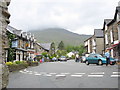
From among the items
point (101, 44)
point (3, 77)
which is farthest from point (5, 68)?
point (101, 44)

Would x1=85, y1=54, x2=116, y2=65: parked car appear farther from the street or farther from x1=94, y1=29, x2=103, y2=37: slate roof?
x1=94, y1=29, x2=103, y2=37: slate roof

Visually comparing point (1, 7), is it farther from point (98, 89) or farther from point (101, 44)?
point (101, 44)

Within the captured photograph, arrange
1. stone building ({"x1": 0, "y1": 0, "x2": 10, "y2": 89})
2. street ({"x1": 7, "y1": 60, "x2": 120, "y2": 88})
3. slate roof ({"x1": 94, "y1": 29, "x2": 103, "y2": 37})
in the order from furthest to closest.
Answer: slate roof ({"x1": 94, "y1": 29, "x2": 103, "y2": 37}) → street ({"x1": 7, "y1": 60, "x2": 120, "y2": 88}) → stone building ({"x1": 0, "y1": 0, "x2": 10, "y2": 89})

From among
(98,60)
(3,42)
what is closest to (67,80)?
(3,42)

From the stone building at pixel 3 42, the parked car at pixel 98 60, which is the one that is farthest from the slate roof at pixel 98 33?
the stone building at pixel 3 42

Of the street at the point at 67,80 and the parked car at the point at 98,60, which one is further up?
the parked car at the point at 98,60

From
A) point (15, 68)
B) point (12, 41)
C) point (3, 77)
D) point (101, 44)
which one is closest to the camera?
point (3, 77)

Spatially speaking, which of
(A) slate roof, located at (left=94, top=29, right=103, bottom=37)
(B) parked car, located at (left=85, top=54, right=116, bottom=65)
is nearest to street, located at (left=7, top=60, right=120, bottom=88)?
(B) parked car, located at (left=85, top=54, right=116, bottom=65)

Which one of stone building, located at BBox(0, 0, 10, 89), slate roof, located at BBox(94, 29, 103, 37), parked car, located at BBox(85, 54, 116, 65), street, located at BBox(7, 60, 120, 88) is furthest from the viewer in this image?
slate roof, located at BBox(94, 29, 103, 37)

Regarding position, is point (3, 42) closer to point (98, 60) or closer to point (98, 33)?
point (98, 60)

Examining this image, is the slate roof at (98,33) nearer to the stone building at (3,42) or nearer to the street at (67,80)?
the street at (67,80)

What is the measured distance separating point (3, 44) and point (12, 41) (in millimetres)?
15909

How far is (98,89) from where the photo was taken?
19.6ft

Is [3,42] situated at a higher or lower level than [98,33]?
lower
